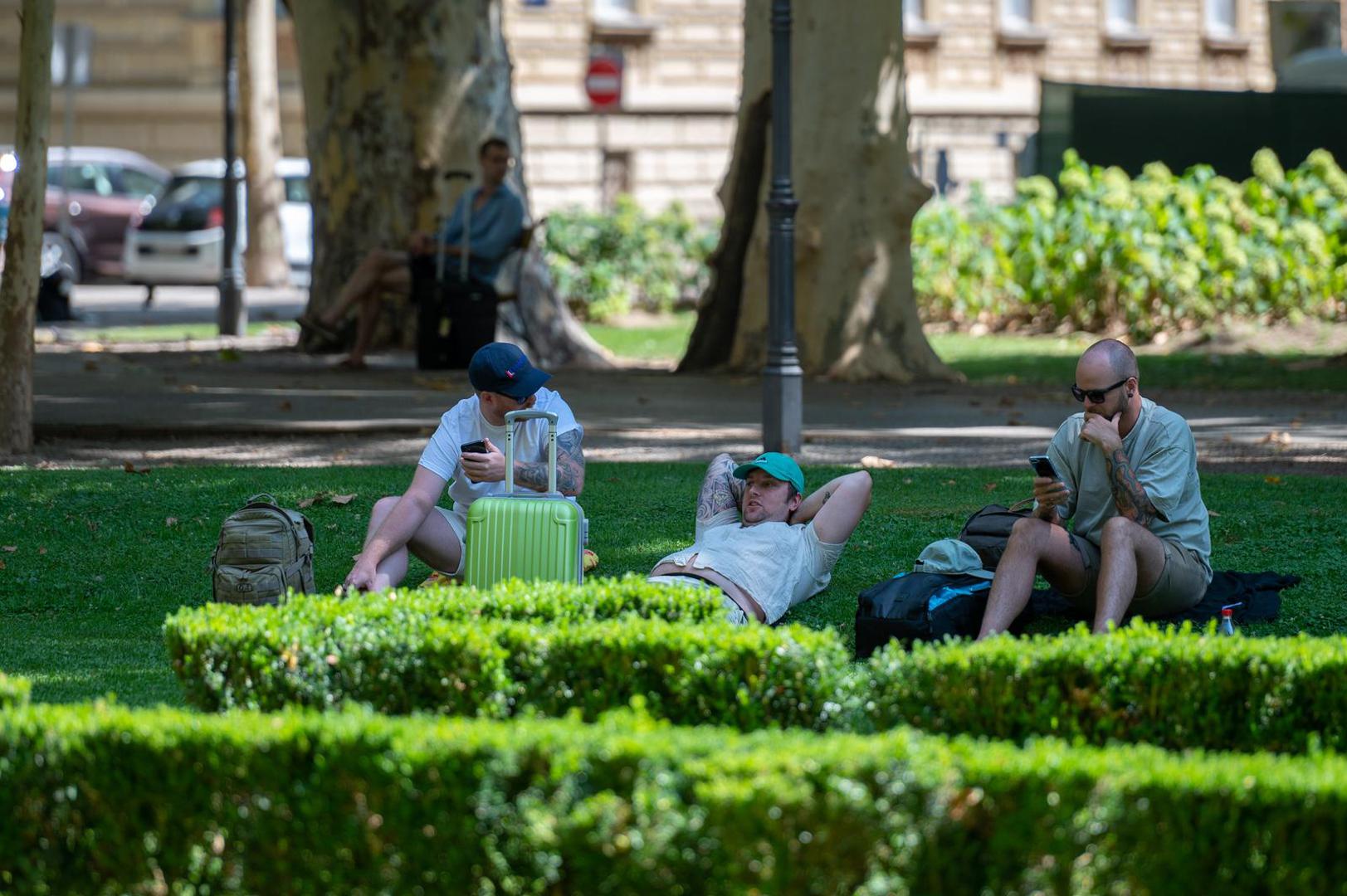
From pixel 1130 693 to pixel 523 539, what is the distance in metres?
2.29

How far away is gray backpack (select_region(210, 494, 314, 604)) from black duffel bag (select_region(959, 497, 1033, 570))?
7.70 ft

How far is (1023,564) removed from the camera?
664 cm

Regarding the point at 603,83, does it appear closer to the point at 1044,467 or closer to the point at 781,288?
the point at 781,288

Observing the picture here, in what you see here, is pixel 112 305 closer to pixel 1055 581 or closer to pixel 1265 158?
pixel 1265 158

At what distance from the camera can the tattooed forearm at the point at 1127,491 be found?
261 inches

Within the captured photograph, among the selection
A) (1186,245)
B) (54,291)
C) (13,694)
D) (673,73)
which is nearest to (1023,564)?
(13,694)

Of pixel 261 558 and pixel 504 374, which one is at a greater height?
pixel 504 374

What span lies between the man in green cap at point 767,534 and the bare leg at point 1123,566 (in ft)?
3.61

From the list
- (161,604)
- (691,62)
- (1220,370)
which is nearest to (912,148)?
(691,62)

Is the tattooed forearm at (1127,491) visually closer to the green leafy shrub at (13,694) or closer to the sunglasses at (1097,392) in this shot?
the sunglasses at (1097,392)

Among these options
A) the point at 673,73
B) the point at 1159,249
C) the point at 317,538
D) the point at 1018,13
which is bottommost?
the point at 317,538

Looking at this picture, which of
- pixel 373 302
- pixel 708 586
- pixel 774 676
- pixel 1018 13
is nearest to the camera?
pixel 774 676

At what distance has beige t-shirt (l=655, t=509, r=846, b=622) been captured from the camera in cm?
710

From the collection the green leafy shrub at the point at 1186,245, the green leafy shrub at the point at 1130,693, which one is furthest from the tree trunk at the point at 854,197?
the green leafy shrub at the point at 1130,693
